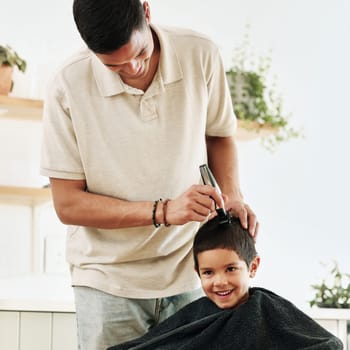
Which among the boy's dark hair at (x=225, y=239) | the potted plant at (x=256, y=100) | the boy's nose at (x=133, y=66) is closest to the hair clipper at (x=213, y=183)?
the boy's dark hair at (x=225, y=239)

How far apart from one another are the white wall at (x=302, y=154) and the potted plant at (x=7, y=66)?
3.10 ft

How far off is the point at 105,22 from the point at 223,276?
0.57 metres

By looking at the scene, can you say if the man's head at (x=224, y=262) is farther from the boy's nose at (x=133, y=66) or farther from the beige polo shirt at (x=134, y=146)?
the boy's nose at (x=133, y=66)

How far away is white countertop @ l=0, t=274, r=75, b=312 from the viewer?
7.35ft

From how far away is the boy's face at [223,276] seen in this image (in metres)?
1.68

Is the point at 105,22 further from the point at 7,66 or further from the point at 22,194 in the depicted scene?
the point at 22,194

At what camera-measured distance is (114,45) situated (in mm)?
1521

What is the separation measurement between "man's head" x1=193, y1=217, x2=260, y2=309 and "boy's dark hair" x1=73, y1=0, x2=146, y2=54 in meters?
0.45

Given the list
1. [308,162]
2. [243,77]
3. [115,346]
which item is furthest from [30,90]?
[115,346]

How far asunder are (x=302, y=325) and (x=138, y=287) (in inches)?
14.3

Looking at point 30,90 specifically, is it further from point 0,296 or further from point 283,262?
point 283,262

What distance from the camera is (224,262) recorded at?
1.68 meters

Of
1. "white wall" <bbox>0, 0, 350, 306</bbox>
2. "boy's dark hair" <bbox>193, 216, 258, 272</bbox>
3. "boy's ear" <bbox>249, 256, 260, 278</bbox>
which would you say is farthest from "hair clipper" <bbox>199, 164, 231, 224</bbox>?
"white wall" <bbox>0, 0, 350, 306</bbox>

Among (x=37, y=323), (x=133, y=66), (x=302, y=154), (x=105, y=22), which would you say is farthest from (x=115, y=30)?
(x=302, y=154)
